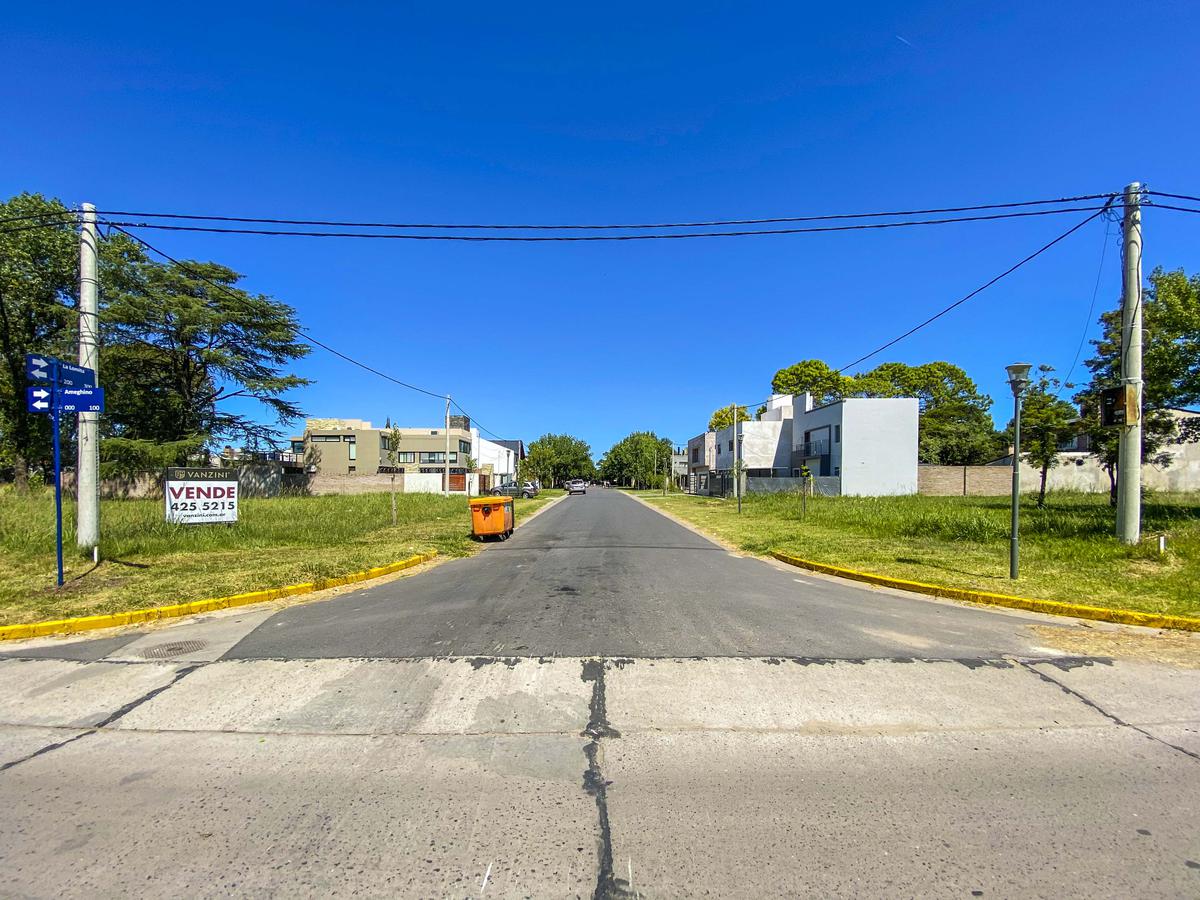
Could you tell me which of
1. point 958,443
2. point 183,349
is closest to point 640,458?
point 958,443

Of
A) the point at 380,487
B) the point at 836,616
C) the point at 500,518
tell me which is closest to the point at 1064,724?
the point at 836,616

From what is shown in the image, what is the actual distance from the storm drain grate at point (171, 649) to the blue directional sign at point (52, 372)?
488 centimetres

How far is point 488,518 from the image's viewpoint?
16812mm

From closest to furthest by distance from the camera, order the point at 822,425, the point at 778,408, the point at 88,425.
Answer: the point at 88,425, the point at 822,425, the point at 778,408

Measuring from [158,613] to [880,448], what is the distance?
3820 cm

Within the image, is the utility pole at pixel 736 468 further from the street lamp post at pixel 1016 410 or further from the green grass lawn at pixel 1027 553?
the street lamp post at pixel 1016 410

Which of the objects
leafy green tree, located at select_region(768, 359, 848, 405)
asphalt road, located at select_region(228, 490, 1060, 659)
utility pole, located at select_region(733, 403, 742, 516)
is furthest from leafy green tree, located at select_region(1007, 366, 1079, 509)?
leafy green tree, located at select_region(768, 359, 848, 405)

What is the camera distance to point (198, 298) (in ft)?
109

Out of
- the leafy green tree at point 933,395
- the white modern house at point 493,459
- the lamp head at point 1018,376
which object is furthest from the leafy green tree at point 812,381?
the lamp head at point 1018,376

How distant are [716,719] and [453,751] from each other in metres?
1.92

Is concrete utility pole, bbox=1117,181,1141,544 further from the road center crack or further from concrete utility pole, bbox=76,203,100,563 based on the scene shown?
concrete utility pole, bbox=76,203,100,563

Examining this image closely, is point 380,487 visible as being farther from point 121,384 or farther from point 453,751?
point 453,751

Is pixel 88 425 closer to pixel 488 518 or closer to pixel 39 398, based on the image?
pixel 39 398

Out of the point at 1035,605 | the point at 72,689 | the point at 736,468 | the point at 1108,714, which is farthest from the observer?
the point at 736,468
